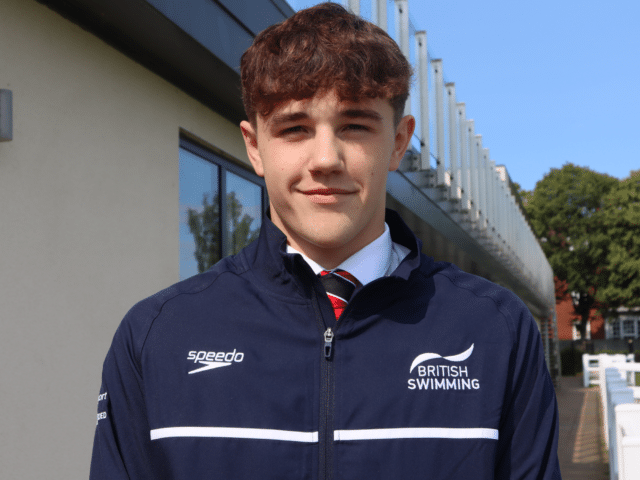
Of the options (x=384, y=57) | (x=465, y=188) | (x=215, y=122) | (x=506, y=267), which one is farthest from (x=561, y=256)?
(x=384, y=57)

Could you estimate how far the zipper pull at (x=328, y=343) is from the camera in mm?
1641

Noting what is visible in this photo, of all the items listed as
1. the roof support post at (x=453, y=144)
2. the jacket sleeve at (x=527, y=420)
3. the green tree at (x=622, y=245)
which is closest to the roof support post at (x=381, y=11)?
the roof support post at (x=453, y=144)

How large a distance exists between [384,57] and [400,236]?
52 cm

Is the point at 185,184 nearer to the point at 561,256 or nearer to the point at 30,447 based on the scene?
the point at 30,447

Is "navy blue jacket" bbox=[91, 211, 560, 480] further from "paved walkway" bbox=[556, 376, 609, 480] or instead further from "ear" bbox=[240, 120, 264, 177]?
"paved walkway" bbox=[556, 376, 609, 480]

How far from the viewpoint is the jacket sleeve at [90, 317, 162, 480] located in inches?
64.1

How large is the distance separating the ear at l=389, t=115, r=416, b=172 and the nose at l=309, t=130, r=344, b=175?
0.24m

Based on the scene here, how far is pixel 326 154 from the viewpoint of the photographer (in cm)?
164

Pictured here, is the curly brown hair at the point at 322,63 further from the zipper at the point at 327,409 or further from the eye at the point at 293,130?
the zipper at the point at 327,409

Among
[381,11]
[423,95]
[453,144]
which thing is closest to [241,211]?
[381,11]

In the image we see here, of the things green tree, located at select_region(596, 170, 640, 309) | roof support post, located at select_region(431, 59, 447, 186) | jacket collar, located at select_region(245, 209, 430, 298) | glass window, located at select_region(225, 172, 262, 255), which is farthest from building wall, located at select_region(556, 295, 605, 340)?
jacket collar, located at select_region(245, 209, 430, 298)

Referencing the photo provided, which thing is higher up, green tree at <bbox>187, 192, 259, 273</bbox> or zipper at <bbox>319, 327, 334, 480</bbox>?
green tree at <bbox>187, 192, 259, 273</bbox>

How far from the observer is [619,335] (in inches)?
2122

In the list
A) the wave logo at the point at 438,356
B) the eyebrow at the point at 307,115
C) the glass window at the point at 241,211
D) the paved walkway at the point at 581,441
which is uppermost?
the glass window at the point at 241,211
